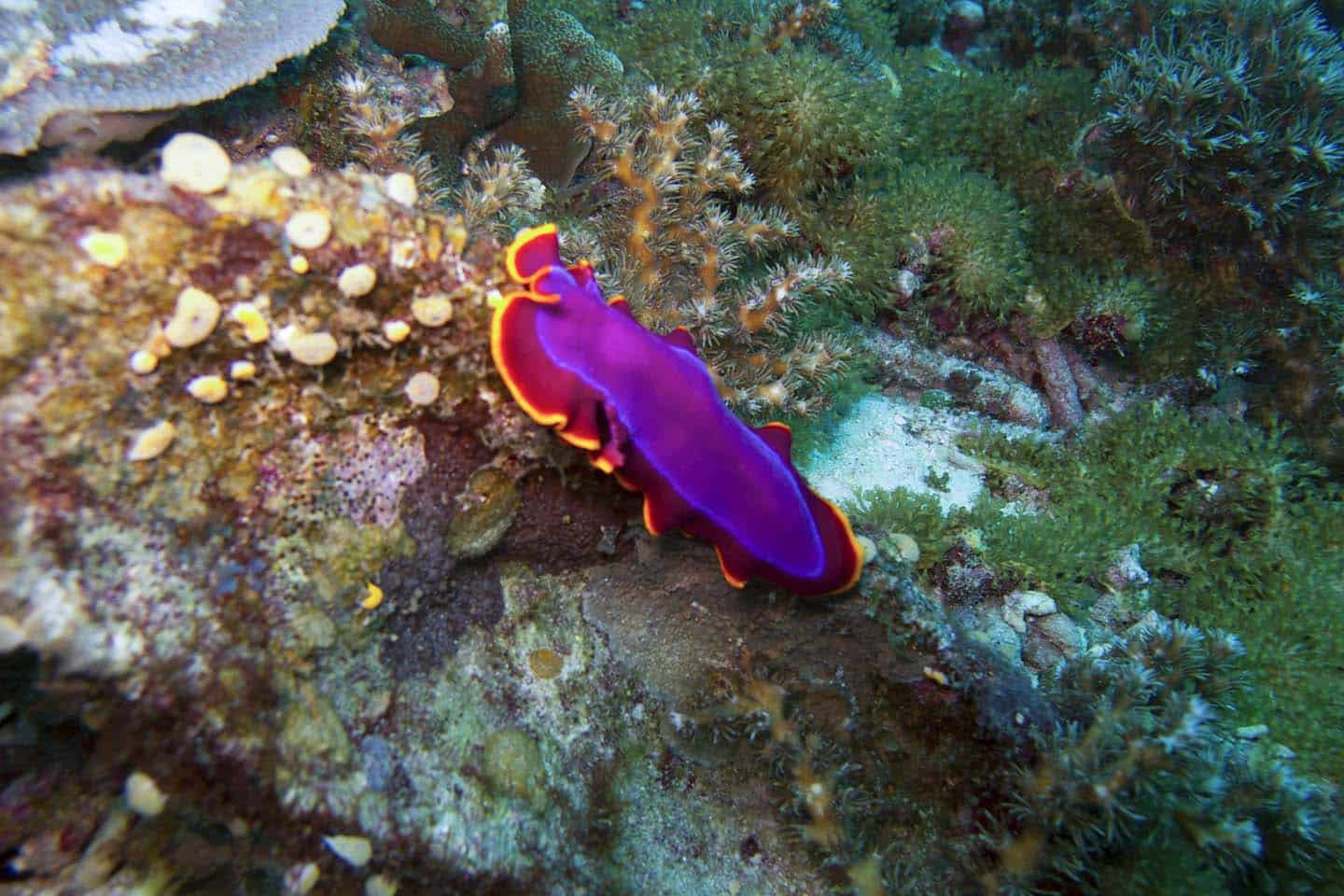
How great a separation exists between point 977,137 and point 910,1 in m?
3.39

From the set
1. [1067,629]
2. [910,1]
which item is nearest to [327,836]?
[1067,629]

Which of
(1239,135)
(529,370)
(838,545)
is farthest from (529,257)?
(1239,135)

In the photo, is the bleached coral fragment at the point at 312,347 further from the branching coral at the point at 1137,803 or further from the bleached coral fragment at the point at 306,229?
the branching coral at the point at 1137,803

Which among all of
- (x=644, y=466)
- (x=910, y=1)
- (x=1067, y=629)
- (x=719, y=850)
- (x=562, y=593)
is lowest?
(x=719, y=850)

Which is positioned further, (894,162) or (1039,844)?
(894,162)

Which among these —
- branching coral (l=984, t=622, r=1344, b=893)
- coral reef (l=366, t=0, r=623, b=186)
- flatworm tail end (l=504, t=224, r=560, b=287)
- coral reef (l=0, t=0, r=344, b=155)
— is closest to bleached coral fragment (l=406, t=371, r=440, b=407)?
flatworm tail end (l=504, t=224, r=560, b=287)

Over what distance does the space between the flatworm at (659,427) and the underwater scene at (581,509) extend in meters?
0.01

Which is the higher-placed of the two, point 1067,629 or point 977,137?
point 977,137

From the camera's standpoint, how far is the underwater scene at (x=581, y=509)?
1.56 metres

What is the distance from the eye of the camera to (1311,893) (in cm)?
262

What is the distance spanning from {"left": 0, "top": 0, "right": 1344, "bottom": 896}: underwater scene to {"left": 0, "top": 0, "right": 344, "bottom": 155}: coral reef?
2 cm

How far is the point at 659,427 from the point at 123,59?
304cm

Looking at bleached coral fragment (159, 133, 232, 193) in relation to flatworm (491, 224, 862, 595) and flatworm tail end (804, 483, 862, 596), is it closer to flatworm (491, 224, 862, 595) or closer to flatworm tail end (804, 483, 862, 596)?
flatworm (491, 224, 862, 595)

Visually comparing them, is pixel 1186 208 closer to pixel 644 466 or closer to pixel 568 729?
pixel 644 466
